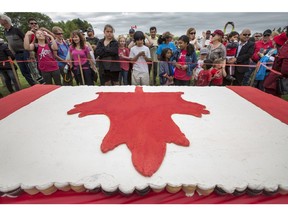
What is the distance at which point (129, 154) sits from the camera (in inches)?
45.6

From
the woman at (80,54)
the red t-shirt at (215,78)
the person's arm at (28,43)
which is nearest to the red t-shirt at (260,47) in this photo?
the red t-shirt at (215,78)

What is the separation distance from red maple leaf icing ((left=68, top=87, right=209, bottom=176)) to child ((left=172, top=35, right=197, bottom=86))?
Answer: 0.91 metres

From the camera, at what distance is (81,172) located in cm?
102

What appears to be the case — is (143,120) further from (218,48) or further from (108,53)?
(218,48)

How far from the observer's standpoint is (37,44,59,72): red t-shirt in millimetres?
3111

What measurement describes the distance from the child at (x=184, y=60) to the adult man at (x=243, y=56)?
88cm

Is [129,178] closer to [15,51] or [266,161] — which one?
[266,161]

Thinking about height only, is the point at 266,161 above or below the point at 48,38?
below

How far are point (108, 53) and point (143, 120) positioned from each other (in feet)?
6.22

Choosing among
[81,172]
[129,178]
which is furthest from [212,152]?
[81,172]

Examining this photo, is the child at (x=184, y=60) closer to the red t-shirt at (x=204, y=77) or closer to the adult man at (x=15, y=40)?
the red t-shirt at (x=204, y=77)

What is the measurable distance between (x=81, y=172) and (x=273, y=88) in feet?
8.86

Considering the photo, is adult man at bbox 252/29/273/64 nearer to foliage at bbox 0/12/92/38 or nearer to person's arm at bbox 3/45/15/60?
foliage at bbox 0/12/92/38

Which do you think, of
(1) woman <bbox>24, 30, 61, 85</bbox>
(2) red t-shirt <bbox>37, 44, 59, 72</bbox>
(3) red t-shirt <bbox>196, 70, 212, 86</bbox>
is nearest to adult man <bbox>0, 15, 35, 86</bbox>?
(1) woman <bbox>24, 30, 61, 85</bbox>
